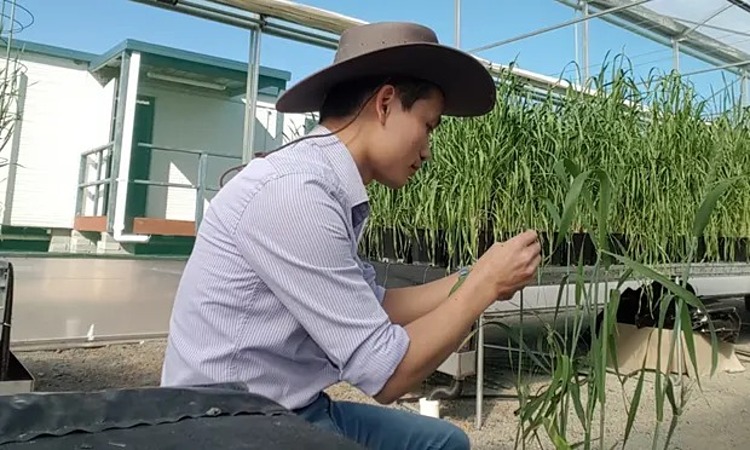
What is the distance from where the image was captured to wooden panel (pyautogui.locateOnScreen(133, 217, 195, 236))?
2.88 m

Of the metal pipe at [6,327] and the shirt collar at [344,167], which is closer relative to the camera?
the shirt collar at [344,167]

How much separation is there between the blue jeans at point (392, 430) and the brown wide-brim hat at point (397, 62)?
49cm

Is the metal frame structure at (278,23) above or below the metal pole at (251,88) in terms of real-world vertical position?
above

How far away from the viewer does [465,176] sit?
6.13 feet

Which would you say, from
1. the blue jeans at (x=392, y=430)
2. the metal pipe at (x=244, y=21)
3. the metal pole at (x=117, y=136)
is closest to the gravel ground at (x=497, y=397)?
the metal pole at (x=117, y=136)

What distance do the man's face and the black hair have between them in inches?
0.4

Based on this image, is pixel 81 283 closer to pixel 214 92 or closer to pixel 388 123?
pixel 214 92

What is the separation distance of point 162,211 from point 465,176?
179 cm

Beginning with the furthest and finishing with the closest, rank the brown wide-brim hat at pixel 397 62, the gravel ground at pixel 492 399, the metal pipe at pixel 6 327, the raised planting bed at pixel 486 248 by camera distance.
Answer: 1. the raised planting bed at pixel 486 248
2. the gravel ground at pixel 492 399
3. the metal pipe at pixel 6 327
4. the brown wide-brim hat at pixel 397 62

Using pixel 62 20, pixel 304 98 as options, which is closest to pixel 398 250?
pixel 304 98

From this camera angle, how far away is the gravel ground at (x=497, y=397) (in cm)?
177

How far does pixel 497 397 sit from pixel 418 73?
5.48ft

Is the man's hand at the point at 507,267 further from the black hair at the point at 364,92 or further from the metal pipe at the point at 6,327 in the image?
the metal pipe at the point at 6,327

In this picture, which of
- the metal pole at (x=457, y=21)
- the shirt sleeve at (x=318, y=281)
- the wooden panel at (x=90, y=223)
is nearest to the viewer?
the shirt sleeve at (x=318, y=281)
